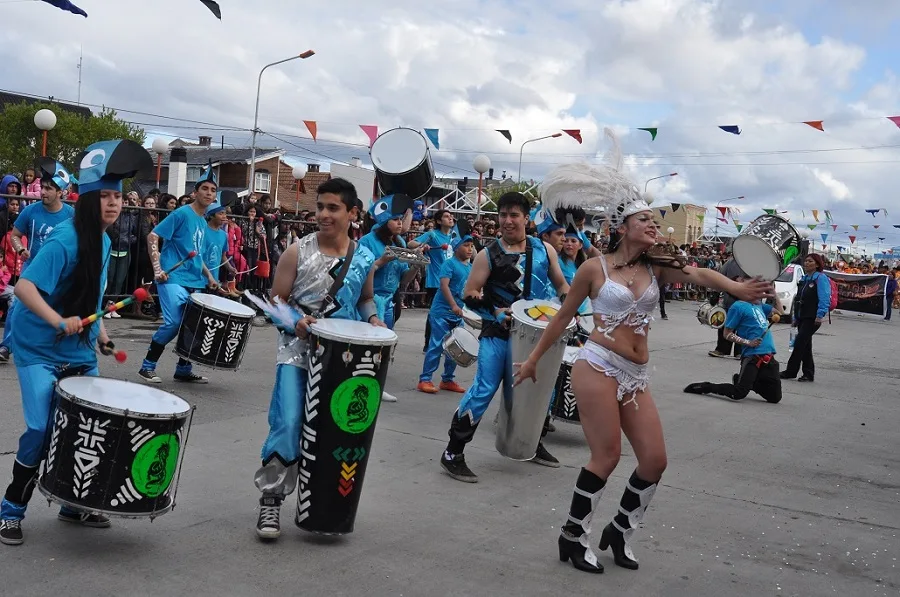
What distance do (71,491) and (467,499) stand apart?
8.07ft

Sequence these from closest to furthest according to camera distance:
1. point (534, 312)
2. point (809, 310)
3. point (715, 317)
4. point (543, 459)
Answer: point (534, 312), point (543, 459), point (809, 310), point (715, 317)

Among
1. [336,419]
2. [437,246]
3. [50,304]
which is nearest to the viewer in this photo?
[50,304]

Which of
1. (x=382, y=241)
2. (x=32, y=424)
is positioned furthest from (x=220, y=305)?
(x=32, y=424)

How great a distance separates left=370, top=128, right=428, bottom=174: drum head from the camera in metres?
8.27

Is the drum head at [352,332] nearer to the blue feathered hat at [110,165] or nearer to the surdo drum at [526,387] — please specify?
the blue feathered hat at [110,165]

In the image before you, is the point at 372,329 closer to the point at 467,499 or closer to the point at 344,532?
the point at 344,532

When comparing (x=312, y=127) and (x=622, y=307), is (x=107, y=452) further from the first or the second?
(x=312, y=127)

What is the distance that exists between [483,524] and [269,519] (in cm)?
124

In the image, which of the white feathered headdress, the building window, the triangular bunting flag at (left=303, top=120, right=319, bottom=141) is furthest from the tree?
the white feathered headdress

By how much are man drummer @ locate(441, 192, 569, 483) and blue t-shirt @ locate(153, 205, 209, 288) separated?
10.4ft

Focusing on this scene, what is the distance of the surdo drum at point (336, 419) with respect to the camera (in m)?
4.47

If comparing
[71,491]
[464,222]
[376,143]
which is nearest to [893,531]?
[71,491]

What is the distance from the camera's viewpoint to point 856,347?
65.5 feet

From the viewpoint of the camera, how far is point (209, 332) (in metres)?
8.20
